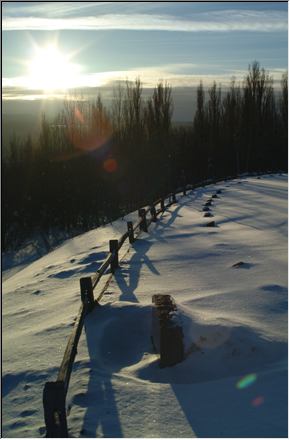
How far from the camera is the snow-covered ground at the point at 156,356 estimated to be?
3670 millimetres

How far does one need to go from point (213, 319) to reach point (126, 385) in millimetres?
1267

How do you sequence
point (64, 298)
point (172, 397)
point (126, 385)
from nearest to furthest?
1. point (172, 397)
2. point (126, 385)
3. point (64, 298)

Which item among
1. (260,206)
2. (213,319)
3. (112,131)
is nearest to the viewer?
(213,319)

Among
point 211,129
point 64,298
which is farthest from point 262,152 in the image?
point 64,298

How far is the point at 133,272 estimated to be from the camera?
25.9ft

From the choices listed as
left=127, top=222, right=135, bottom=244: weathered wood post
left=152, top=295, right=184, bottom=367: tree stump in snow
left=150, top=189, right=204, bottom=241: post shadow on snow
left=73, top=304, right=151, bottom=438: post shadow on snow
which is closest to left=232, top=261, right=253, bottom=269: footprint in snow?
left=73, top=304, right=151, bottom=438: post shadow on snow

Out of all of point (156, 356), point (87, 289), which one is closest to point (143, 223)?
point (87, 289)

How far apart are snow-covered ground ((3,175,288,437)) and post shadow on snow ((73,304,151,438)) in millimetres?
11

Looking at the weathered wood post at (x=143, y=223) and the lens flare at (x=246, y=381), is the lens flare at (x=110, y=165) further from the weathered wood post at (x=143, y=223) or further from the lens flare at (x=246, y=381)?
the lens flare at (x=246, y=381)

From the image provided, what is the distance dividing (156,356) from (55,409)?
1.55m

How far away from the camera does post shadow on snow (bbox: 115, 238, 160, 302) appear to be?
6.70 metres

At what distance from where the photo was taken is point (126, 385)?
4211 millimetres

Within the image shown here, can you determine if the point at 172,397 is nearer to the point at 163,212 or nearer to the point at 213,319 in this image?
the point at 213,319

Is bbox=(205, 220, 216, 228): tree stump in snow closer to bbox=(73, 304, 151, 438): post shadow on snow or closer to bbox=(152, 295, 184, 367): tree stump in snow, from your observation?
bbox=(73, 304, 151, 438): post shadow on snow
